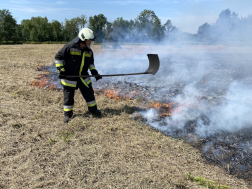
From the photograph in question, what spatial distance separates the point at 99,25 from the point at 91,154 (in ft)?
65.4

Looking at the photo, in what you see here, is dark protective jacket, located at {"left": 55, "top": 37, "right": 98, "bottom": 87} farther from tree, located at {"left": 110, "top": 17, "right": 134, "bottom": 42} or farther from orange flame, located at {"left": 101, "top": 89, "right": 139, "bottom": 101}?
tree, located at {"left": 110, "top": 17, "right": 134, "bottom": 42}

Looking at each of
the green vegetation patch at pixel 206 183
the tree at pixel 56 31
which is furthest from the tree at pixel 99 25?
the tree at pixel 56 31

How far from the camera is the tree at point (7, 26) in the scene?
42441 mm

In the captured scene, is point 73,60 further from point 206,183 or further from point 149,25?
point 149,25

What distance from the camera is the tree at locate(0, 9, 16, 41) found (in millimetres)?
42441

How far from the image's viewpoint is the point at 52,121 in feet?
12.2

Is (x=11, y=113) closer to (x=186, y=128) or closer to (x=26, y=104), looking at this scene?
(x=26, y=104)

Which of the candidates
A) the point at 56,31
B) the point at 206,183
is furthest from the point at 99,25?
the point at 56,31

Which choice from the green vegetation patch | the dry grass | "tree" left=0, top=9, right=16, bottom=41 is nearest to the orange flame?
the dry grass

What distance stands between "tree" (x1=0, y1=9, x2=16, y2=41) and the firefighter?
49566 mm

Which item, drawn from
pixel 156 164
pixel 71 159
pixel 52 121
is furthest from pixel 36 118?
pixel 156 164

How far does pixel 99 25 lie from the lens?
2025cm

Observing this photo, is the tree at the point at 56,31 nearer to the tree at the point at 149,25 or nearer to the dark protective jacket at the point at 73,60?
the tree at the point at 149,25

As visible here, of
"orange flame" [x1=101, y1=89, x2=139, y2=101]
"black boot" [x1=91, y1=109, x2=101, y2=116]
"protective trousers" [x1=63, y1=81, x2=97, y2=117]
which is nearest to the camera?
"protective trousers" [x1=63, y1=81, x2=97, y2=117]
